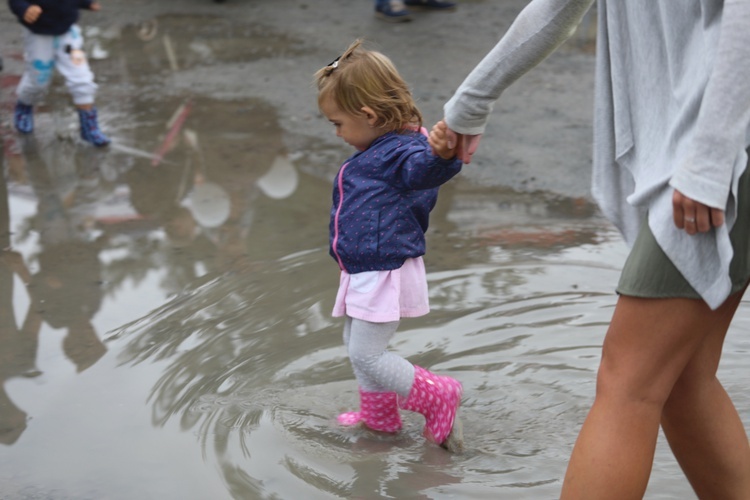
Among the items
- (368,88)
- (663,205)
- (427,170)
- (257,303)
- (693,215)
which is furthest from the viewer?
(257,303)

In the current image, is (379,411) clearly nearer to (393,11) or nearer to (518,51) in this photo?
(518,51)

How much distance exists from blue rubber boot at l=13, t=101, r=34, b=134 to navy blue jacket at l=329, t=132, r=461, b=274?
3810 mm

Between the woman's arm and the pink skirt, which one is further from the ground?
the woman's arm

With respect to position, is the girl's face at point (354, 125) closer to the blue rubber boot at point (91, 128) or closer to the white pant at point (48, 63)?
the blue rubber boot at point (91, 128)

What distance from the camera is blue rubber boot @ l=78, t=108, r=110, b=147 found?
6.10m

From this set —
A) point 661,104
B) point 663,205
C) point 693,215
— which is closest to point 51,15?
point 661,104

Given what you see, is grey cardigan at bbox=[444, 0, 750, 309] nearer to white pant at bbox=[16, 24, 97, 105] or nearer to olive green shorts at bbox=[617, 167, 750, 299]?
olive green shorts at bbox=[617, 167, 750, 299]

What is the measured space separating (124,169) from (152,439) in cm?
282

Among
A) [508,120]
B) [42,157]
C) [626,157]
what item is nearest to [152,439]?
[626,157]

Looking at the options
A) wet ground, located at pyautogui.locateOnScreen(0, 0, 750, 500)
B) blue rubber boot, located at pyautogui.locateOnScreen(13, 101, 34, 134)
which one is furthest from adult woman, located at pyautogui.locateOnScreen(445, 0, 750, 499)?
blue rubber boot, located at pyautogui.locateOnScreen(13, 101, 34, 134)

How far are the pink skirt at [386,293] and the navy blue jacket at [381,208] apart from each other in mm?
32

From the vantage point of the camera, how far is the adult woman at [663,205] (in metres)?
2.03

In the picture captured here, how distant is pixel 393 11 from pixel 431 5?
1.90 feet

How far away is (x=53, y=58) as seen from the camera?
6.29m
